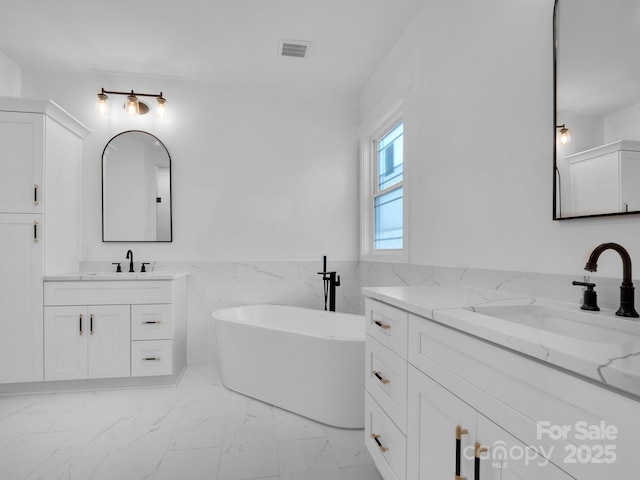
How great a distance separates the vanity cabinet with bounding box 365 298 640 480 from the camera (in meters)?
0.60

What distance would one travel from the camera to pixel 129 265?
10.5ft

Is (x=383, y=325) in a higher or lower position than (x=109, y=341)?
higher

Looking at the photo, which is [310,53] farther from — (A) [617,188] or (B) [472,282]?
(A) [617,188]

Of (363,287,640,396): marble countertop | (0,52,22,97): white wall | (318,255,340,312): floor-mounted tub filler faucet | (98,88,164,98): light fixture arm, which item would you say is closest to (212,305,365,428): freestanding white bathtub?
(318,255,340,312): floor-mounted tub filler faucet

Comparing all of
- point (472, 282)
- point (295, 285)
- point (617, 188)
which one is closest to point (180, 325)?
point (295, 285)

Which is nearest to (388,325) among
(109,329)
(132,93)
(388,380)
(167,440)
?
(388,380)

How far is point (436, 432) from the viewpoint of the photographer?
109 cm

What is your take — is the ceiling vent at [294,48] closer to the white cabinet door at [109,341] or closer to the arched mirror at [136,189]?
the arched mirror at [136,189]

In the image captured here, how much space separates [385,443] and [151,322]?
2059 millimetres

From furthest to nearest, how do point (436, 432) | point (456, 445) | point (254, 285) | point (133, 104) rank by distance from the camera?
1. point (254, 285)
2. point (133, 104)
3. point (436, 432)
4. point (456, 445)

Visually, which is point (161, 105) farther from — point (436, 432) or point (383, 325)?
point (436, 432)

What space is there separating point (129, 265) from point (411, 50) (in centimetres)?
294

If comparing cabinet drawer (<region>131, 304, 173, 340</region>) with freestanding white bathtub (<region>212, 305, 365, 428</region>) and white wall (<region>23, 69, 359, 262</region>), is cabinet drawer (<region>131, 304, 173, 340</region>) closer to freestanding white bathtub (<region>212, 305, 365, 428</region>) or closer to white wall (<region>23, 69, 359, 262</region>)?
freestanding white bathtub (<region>212, 305, 365, 428</region>)

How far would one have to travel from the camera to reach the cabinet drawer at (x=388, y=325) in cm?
134
